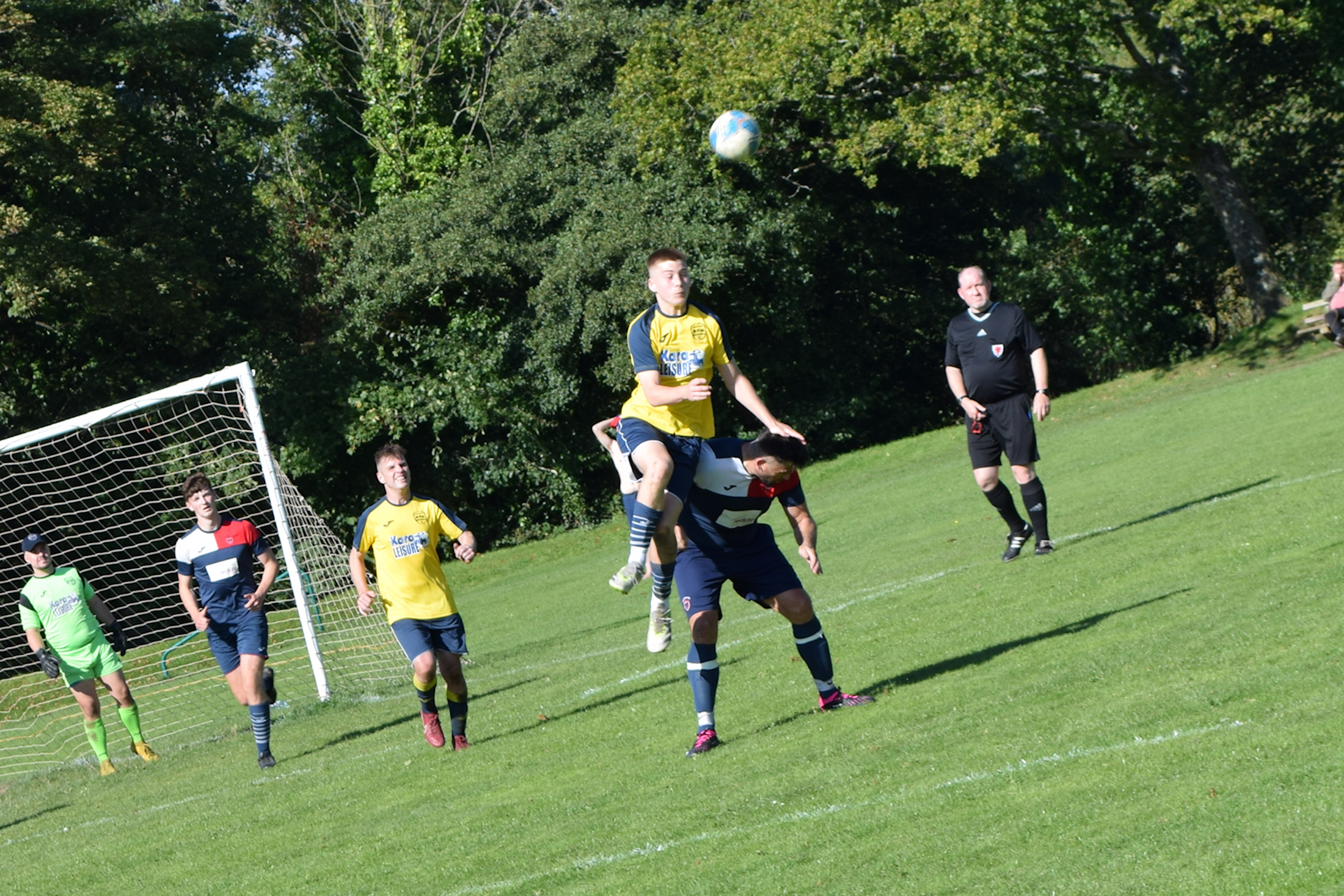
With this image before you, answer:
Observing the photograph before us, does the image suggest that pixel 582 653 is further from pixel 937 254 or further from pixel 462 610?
pixel 937 254

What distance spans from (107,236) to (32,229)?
3.38 meters

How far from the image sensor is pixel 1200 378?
2859 cm

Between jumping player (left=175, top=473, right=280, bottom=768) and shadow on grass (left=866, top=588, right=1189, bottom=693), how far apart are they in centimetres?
499

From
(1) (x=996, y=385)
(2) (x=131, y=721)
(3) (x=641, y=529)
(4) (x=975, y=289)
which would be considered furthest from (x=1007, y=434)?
(2) (x=131, y=721)

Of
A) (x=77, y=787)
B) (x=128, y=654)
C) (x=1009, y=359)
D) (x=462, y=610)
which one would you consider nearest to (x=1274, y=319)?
(x=462, y=610)

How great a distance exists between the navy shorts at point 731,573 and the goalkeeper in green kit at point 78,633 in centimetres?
687

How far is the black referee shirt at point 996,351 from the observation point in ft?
36.7

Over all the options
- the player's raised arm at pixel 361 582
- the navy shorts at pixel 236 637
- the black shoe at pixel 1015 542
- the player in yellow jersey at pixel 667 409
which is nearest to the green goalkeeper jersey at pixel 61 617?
the navy shorts at pixel 236 637

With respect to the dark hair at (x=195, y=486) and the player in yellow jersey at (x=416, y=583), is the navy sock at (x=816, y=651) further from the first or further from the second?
the dark hair at (x=195, y=486)

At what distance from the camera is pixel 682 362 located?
786cm

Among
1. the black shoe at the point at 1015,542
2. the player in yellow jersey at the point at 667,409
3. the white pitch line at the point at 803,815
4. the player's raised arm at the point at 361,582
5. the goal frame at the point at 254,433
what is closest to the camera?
the white pitch line at the point at 803,815

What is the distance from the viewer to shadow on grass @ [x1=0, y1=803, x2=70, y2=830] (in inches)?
414

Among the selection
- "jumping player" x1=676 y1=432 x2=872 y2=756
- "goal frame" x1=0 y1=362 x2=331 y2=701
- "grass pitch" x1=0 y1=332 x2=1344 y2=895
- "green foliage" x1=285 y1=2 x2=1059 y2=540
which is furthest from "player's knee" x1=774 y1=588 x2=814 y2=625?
"green foliage" x1=285 y1=2 x2=1059 y2=540

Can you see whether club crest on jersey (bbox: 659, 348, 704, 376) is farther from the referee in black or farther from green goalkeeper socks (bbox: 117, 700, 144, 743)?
green goalkeeper socks (bbox: 117, 700, 144, 743)
